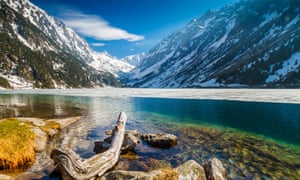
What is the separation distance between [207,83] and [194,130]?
179 m

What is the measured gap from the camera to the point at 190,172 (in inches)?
335

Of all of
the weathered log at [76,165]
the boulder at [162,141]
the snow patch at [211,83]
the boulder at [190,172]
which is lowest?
the boulder at [162,141]

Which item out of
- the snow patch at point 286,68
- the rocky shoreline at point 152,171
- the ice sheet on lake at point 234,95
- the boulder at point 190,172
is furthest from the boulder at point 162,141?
the snow patch at point 286,68

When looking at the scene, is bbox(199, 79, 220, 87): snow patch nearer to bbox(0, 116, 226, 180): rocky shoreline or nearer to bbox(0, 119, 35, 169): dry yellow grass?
bbox(0, 116, 226, 180): rocky shoreline

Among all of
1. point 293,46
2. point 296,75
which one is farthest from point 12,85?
point 293,46

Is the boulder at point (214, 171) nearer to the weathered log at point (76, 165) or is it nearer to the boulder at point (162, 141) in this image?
the weathered log at point (76, 165)

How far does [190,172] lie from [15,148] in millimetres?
10811

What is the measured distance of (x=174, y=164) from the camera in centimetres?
1238

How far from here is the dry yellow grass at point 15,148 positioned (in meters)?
11.0

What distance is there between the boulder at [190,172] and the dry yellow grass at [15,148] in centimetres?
953

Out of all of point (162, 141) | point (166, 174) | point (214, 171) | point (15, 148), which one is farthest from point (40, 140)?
point (214, 171)

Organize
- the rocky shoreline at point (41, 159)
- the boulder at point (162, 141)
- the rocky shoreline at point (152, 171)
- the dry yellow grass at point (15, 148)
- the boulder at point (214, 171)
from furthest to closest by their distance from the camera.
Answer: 1. the boulder at point (162, 141)
2. the dry yellow grass at point (15, 148)
3. the rocky shoreline at point (41, 159)
4. the boulder at point (214, 171)
5. the rocky shoreline at point (152, 171)

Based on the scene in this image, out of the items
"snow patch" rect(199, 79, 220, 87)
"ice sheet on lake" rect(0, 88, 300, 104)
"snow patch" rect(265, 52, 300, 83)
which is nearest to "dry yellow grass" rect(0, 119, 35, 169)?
"ice sheet on lake" rect(0, 88, 300, 104)

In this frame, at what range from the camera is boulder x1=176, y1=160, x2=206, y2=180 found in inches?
324
